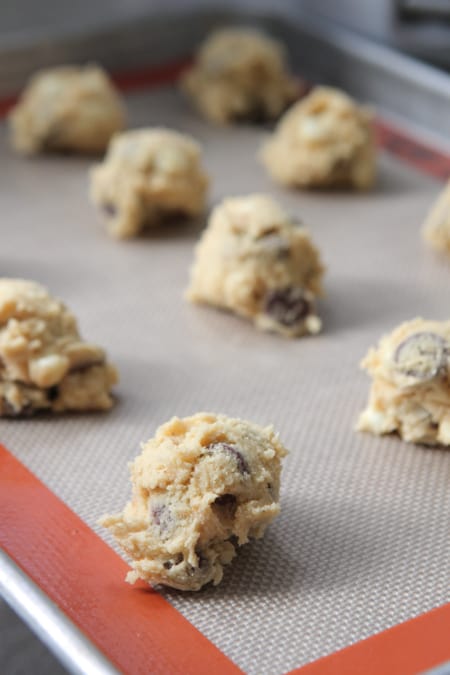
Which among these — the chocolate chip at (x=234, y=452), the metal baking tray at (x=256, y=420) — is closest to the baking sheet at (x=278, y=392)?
the metal baking tray at (x=256, y=420)

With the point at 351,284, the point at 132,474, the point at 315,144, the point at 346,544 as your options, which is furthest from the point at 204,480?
the point at 315,144

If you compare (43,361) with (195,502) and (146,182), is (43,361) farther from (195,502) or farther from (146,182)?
(146,182)

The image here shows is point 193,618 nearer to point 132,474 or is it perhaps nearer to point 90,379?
point 132,474

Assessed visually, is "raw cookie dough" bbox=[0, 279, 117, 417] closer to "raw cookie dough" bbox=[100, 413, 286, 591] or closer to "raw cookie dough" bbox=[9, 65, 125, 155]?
"raw cookie dough" bbox=[100, 413, 286, 591]

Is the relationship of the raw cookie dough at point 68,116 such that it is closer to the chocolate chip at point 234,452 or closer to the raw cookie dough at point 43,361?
the raw cookie dough at point 43,361

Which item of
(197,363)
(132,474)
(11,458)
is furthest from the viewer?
(197,363)

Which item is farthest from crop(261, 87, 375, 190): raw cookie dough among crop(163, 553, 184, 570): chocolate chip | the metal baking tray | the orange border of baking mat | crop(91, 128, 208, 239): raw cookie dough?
crop(163, 553, 184, 570): chocolate chip

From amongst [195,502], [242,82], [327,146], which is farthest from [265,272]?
[242,82]
